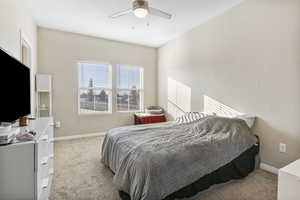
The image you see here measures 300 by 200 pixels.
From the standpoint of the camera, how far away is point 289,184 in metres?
1.55

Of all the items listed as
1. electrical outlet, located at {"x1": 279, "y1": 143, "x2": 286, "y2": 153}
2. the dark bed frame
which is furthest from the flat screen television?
electrical outlet, located at {"x1": 279, "y1": 143, "x2": 286, "y2": 153}

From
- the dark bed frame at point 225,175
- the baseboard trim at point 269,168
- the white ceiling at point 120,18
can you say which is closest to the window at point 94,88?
the white ceiling at point 120,18

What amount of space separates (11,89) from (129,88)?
12.1 feet

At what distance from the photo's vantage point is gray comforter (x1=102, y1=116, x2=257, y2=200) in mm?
1639

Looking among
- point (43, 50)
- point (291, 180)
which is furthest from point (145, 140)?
point (43, 50)

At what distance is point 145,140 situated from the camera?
2199 mm

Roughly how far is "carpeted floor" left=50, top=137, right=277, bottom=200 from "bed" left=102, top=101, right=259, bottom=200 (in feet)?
0.41

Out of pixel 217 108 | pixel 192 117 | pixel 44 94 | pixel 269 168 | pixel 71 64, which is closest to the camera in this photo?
pixel 269 168

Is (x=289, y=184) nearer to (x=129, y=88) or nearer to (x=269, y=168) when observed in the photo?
(x=269, y=168)

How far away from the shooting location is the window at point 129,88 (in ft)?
16.6

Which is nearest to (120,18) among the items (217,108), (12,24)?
(12,24)

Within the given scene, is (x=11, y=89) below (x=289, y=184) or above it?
above

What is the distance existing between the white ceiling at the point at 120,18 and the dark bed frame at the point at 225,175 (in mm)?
2714

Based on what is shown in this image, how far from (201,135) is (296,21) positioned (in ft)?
6.95
